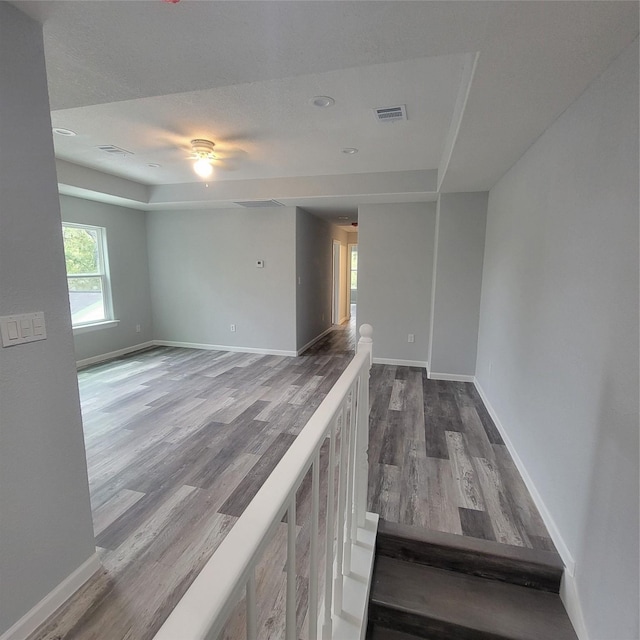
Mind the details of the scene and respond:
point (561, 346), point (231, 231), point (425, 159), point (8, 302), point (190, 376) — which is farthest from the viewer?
point (231, 231)

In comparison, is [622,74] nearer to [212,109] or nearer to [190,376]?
[212,109]

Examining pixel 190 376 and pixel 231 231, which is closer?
pixel 190 376

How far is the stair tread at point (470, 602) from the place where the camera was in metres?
1.48

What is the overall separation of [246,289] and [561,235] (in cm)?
441

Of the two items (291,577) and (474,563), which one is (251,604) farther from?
(474,563)

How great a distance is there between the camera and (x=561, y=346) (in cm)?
174

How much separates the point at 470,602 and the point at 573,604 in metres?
0.42

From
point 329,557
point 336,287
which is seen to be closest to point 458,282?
point 329,557

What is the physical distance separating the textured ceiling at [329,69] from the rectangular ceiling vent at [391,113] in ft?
0.20

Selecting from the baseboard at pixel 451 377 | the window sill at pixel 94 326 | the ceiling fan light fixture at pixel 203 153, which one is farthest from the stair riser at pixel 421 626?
the window sill at pixel 94 326

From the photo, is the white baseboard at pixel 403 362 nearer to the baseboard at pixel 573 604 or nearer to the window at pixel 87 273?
the baseboard at pixel 573 604

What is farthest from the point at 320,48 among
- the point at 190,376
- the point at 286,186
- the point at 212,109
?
the point at 190,376

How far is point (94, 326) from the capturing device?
494 centimetres

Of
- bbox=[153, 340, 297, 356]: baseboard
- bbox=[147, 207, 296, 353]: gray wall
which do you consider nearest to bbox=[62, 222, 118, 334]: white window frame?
bbox=[147, 207, 296, 353]: gray wall
